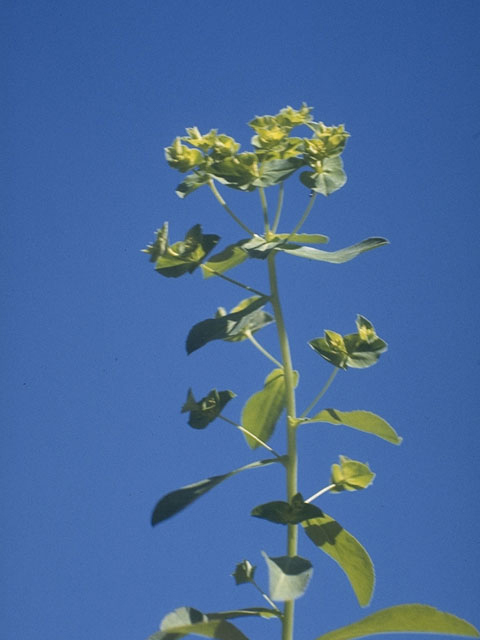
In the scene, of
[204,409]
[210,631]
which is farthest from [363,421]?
[210,631]

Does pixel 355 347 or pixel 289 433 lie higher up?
pixel 355 347

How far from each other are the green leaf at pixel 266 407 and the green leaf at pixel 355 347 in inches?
4.7

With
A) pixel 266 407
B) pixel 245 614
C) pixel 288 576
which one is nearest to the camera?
pixel 288 576

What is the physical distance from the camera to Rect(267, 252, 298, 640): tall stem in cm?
96

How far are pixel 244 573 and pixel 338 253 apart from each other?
1.38ft

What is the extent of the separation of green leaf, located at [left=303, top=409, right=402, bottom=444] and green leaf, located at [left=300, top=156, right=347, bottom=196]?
28 cm

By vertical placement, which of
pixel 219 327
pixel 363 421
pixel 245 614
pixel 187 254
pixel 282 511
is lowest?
pixel 245 614

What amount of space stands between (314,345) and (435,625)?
14.0 inches

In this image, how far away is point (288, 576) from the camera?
87 centimetres

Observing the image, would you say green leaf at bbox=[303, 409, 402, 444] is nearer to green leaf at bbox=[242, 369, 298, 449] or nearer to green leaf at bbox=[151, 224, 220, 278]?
green leaf at bbox=[242, 369, 298, 449]

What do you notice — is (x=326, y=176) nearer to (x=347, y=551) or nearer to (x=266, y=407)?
(x=266, y=407)

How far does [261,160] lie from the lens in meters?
1.03

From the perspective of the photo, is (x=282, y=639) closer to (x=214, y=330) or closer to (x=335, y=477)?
(x=335, y=477)

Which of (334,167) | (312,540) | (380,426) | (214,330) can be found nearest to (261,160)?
(334,167)
